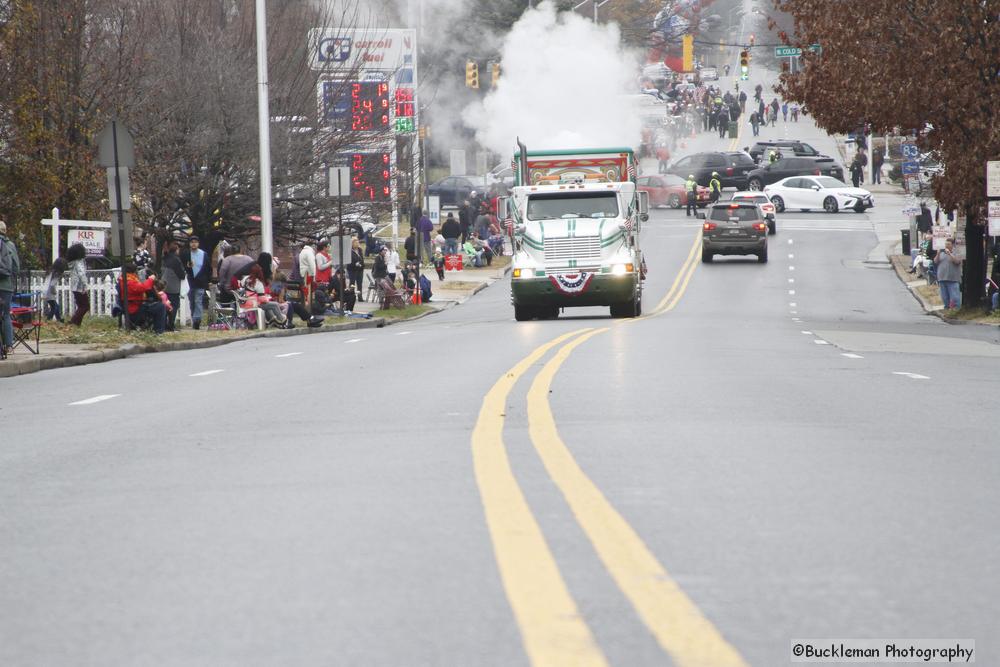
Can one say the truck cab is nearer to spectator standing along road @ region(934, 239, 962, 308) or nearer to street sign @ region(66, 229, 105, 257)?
street sign @ region(66, 229, 105, 257)

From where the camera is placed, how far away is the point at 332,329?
3117 cm

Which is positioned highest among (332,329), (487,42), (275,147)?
(487,42)

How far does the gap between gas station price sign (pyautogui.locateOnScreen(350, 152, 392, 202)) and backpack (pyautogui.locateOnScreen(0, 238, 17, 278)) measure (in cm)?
2134

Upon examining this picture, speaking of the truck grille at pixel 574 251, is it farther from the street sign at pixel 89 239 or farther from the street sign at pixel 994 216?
the street sign at pixel 89 239

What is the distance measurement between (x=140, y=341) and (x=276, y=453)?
47.7 feet

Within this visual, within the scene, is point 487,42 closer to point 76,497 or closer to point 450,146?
point 450,146

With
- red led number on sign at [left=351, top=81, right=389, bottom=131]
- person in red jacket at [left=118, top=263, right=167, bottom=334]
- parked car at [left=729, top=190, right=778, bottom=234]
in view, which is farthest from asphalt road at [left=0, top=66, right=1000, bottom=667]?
parked car at [left=729, top=190, right=778, bottom=234]

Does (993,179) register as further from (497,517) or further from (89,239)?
(497,517)

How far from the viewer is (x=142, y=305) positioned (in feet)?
81.9

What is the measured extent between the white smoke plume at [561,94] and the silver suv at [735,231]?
4.20m

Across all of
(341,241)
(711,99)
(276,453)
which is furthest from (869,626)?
(711,99)

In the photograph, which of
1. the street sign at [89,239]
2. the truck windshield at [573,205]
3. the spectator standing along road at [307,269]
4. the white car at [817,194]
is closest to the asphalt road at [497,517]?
the street sign at [89,239]

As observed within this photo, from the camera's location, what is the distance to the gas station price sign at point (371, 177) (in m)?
40.6

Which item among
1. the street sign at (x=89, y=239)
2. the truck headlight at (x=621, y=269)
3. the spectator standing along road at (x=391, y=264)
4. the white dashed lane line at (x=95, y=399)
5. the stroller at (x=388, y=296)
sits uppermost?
the street sign at (x=89, y=239)
